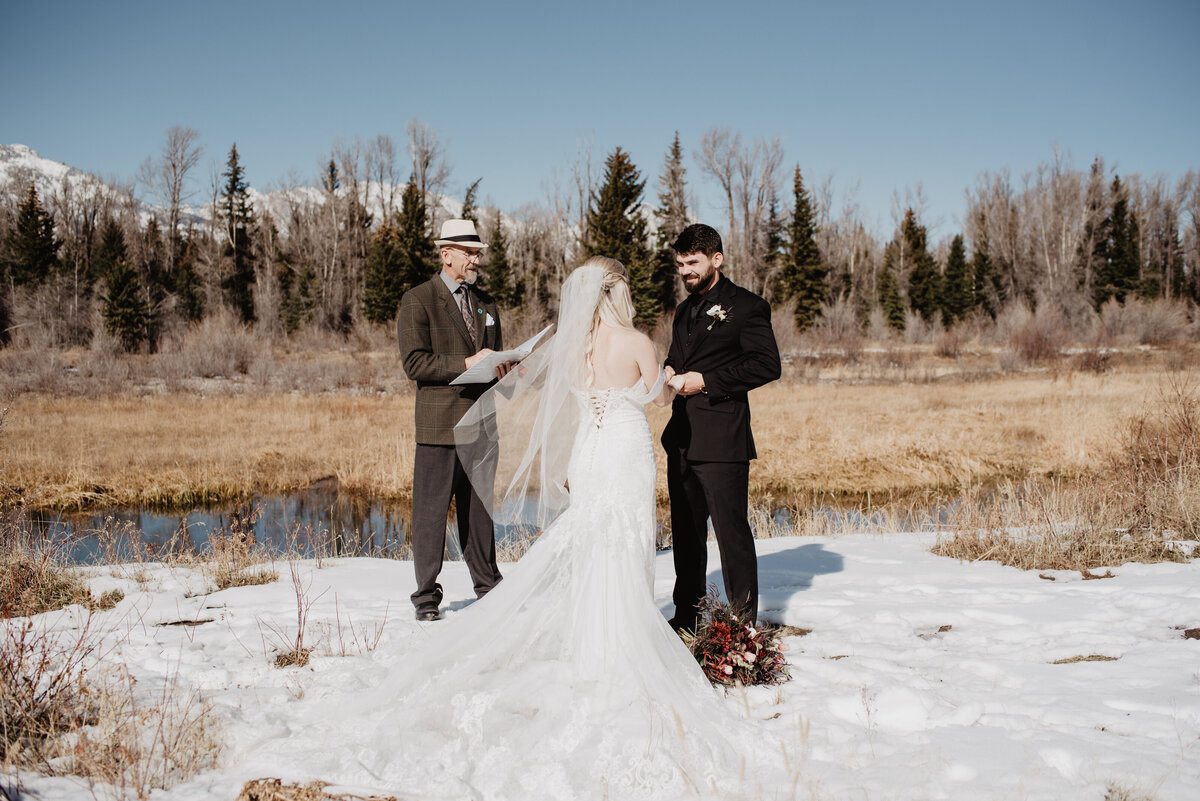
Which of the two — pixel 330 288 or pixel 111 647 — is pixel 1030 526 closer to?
pixel 111 647

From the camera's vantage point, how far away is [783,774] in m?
2.92

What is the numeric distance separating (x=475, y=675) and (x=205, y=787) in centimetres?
109

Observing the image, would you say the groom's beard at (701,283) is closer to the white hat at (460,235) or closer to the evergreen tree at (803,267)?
the white hat at (460,235)

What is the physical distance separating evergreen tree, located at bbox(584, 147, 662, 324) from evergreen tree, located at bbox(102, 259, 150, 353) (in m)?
22.4

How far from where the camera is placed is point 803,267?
161 ft

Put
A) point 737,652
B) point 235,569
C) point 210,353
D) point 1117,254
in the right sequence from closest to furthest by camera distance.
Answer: point 737,652 < point 235,569 < point 210,353 < point 1117,254

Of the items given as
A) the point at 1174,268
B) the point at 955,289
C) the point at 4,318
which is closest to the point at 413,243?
the point at 4,318

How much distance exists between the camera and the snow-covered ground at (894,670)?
286cm

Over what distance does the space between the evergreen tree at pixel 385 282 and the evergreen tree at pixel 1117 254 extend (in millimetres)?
46106

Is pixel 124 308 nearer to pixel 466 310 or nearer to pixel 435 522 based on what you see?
pixel 466 310

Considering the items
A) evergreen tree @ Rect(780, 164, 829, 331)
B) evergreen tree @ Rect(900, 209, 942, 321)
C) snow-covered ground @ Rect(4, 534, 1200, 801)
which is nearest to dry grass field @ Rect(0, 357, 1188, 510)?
snow-covered ground @ Rect(4, 534, 1200, 801)

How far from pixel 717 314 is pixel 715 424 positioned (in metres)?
0.61

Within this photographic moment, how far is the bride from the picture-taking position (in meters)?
2.88

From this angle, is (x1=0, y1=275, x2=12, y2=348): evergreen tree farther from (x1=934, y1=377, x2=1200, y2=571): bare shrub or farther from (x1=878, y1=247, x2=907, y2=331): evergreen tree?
(x1=878, y1=247, x2=907, y2=331): evergreen tree
